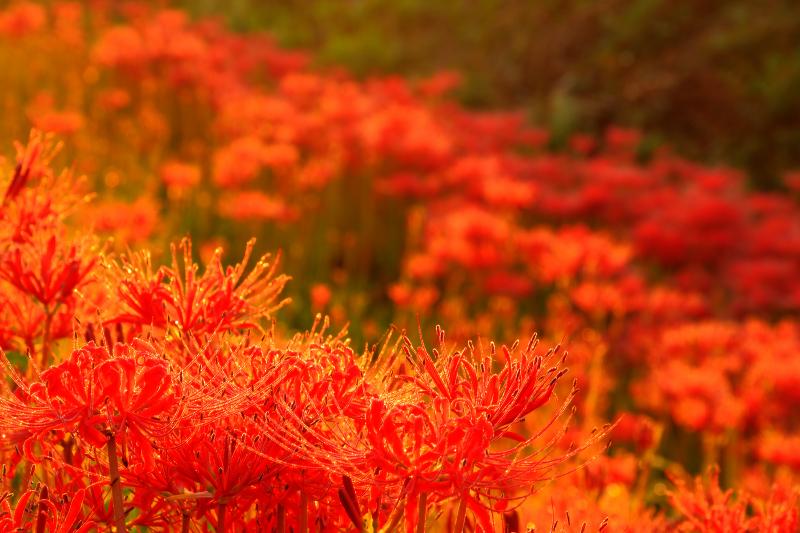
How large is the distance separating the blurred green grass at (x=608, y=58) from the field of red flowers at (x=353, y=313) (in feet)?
2.31

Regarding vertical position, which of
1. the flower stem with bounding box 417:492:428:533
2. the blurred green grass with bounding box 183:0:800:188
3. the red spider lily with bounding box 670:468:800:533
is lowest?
the red spider lily with bounding box 670:468:800:533

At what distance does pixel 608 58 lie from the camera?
349 inches

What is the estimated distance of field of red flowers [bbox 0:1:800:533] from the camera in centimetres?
104

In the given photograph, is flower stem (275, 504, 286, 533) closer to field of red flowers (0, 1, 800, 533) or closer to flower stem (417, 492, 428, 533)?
field of red flowers (0, 1, 800, 533)

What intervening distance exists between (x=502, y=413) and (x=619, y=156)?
5.62 meters

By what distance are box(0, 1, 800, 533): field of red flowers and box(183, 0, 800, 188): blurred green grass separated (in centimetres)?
70

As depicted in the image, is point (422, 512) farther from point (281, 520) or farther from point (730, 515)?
point (730, 515)

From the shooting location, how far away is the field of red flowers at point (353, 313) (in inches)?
41.0

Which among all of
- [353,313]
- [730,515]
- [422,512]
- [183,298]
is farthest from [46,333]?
[353,313]

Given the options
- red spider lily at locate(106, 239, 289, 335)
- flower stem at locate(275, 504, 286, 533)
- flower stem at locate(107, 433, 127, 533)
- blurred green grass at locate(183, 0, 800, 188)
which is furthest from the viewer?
blurred green grass at locate(183, 0, 800, 188)

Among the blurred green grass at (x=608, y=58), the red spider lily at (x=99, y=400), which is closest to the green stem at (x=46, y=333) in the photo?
the red spider lily at (x=99, y=400)

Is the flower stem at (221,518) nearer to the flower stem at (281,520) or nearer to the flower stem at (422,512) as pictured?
the flower stem at (281,520)

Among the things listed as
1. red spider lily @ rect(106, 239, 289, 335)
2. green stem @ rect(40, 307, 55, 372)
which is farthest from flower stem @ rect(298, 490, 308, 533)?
green stem @ rect(40, 307, 55, 372)

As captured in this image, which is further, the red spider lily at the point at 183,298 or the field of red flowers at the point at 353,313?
the red spider lily at the point at 183,298
